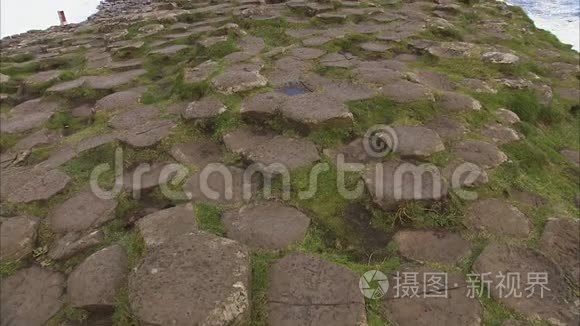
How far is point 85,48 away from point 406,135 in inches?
168

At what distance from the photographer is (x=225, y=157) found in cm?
235

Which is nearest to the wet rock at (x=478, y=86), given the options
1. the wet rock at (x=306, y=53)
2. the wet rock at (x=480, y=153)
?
the wet rock at (x=480, y=153)

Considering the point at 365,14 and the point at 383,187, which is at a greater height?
the point at 365,14

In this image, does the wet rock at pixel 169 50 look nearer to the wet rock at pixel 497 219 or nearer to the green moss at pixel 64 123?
the green moss at pixel 64 123

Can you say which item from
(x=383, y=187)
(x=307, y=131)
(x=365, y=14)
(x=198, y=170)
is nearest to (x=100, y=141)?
(x=198, y=170)

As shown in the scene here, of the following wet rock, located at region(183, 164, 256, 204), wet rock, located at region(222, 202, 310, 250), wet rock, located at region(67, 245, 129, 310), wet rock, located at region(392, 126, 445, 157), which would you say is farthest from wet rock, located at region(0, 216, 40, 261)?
wet rock, located at region(392, 126, 445, 157)

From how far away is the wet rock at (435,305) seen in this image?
1.46 metres

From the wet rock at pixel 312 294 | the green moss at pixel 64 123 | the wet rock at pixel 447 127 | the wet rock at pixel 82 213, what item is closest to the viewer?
the wet rock at pixel 312 294

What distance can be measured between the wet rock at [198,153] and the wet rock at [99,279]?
69 centimetres

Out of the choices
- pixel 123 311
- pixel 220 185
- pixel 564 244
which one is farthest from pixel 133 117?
pixel 564 244

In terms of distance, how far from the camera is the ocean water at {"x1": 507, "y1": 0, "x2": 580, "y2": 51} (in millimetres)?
9364

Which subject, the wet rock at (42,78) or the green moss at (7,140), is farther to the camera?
the wet rock at (42,78)

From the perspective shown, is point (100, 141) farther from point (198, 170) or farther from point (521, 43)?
point (521, 43)

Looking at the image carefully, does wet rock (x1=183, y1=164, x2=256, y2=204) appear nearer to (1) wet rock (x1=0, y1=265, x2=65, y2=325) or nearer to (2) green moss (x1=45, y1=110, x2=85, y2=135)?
(1) wet rock (x1=0, y1=265, x2=65, y2=325)
